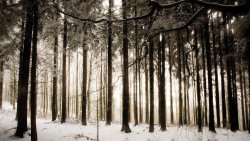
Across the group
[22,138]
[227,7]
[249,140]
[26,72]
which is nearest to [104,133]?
[22,138]

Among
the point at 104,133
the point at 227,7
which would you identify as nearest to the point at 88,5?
the point at 227,7

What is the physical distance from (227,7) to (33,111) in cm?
785

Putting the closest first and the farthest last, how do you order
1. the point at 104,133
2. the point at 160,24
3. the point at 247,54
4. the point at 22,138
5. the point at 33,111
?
1. the point at 160,24
2. the point at 33,111
3. the point at 22,138
4. the point at 247,54
5. the point at 104,133

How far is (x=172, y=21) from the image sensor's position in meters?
5.99

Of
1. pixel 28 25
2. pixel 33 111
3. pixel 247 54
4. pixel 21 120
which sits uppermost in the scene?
pixel 28 25

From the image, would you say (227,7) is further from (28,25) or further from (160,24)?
(28,25)

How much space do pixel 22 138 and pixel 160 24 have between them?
8.17 meters

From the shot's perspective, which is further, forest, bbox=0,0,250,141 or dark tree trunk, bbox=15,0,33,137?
dark tree trunk, bbox=15,0,33,137

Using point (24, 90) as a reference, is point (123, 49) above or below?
A: above

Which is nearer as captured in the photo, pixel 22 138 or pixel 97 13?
pixel 97 13

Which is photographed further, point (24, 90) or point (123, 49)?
point (123, 49)

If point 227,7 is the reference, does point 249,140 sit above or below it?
below

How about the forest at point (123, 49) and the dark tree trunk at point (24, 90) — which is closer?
the forest at point (123, 49)

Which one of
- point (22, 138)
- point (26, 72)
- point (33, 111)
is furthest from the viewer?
point (26, 72)
